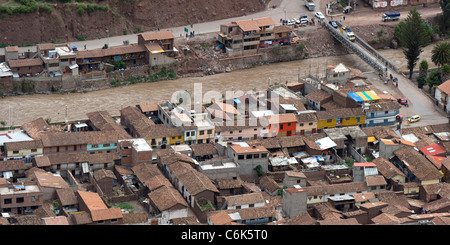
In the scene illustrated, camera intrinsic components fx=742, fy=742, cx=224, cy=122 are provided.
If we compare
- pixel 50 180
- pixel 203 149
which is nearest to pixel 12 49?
pixel 203 149

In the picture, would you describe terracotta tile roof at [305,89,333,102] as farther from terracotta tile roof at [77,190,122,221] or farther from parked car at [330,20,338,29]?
terracotta tile roof at [77,190,122,221]

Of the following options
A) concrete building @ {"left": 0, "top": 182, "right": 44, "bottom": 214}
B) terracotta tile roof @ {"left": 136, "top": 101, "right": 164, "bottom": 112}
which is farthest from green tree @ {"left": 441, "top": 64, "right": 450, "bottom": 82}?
concrete building @ {"left": 0, "top": 182, "right": 44, "bottom": 214}

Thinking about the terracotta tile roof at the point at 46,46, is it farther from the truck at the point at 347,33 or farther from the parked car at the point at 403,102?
the parked car at the point at 403,102

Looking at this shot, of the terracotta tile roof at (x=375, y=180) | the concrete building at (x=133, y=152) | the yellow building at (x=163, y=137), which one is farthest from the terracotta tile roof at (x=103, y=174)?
the terracotta tile roof at (x=375, y=180)

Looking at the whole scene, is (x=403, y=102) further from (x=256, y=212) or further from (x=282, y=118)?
(x=256, y=212)
